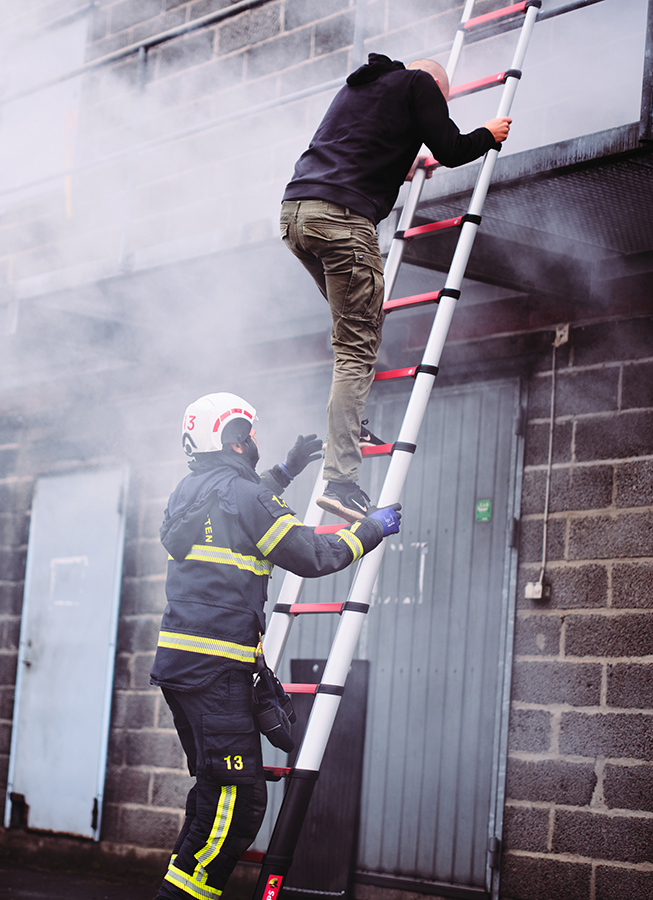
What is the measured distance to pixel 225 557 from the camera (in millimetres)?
3057

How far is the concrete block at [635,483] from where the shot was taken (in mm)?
4348

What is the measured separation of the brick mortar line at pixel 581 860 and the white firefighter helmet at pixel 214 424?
240 cm

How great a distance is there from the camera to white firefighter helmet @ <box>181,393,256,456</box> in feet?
10.6

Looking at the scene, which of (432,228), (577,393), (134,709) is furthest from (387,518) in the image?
(134,709)

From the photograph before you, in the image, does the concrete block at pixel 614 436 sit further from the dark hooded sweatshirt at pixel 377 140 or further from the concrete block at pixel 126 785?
the concrete block at pixel 126 785

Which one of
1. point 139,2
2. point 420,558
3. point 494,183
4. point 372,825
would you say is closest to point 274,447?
point 420,558

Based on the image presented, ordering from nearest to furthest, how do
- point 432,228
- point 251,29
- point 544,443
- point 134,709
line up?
1. point 432,228
2. point 544,443
3. point 134,709
4. point 251,29

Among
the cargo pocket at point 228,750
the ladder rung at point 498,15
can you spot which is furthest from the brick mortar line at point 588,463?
the cargo pocket at point 228,750

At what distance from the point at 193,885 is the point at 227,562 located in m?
0.95

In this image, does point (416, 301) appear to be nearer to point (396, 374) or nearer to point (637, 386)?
point (396, 374)

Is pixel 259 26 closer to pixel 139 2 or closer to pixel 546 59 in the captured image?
pixel 139 2

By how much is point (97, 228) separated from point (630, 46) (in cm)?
407

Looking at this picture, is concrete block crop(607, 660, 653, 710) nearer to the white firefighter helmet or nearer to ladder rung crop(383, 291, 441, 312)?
ladder rung crop(383, 291, 441, 312)

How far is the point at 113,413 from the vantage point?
6.76m
